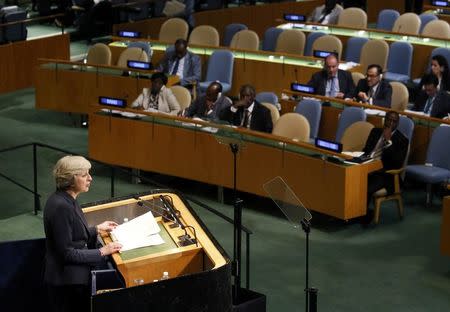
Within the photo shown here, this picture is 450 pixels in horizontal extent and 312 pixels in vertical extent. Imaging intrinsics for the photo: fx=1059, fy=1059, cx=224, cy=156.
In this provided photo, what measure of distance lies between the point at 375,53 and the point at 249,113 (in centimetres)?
312

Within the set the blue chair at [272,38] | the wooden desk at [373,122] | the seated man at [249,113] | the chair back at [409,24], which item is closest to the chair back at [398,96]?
the wooden desk at [373,122]

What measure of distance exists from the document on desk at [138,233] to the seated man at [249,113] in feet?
15.5

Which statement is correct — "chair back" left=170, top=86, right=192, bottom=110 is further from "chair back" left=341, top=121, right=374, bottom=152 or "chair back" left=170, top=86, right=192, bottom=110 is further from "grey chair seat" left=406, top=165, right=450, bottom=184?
"grey chair seat" left=406, top=165, right=450, bottom=184

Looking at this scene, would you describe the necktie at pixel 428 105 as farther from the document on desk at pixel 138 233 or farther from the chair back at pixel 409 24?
the document on desk at pixel 138 233

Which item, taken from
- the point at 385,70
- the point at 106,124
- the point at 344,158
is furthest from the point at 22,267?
the point at 385,70

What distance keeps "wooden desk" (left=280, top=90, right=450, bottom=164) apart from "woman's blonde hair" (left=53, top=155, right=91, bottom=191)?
5535mm

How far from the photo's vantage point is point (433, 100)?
37.5ft

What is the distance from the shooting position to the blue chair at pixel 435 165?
10.3 metres

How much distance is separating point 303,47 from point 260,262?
19.7 feet

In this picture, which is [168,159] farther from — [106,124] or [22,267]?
[22,267]

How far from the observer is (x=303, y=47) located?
1463 cm

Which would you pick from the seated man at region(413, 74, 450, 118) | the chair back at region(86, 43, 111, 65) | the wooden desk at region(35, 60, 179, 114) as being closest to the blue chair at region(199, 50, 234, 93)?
the wooden desk at region(35, 60, 179, 114)

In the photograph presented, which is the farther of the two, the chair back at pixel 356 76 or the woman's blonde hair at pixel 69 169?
the chair back at pixel 356 76

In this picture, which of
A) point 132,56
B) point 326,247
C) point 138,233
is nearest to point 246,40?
point 132,56
